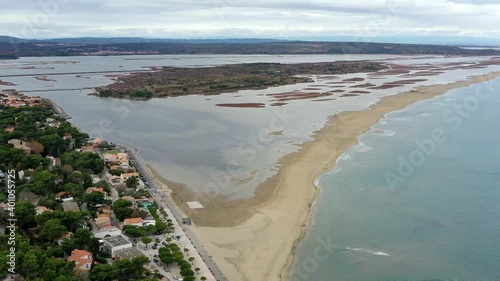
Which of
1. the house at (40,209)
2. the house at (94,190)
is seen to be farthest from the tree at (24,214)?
the house at (94,190)

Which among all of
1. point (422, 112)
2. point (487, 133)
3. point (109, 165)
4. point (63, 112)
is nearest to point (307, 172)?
point (109, 165)

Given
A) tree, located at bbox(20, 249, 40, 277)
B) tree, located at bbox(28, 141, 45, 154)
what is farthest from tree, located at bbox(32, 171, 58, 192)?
tree, located at bbox(20, 249, 40, 277)

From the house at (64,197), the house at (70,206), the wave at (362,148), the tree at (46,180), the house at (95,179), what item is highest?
the tree at (46,180)

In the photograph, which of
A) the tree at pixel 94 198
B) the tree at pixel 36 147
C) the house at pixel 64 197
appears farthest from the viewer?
the tree at pixel 36 147

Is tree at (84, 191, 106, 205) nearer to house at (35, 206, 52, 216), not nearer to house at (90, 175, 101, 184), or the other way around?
house at (35, 206, 52, 216)

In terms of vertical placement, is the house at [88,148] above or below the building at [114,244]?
above

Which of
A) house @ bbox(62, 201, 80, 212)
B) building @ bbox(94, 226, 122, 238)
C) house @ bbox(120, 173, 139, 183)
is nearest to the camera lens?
building @ bbox(94, 226, 122, 238)

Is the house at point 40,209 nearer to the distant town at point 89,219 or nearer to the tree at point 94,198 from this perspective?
the distant town at point 89,219
